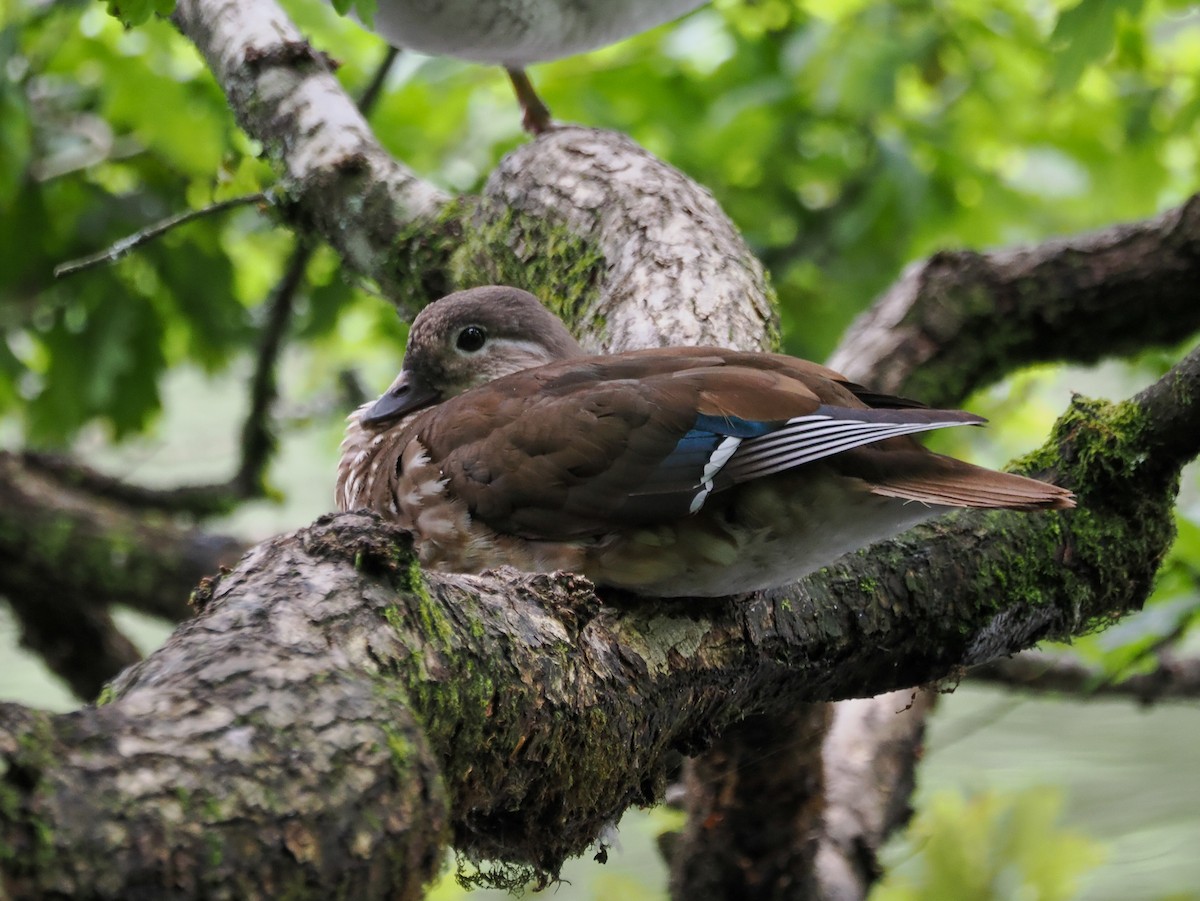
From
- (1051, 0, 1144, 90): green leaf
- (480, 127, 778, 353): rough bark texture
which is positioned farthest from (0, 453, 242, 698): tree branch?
(1051, 0, 1144, 90): green leaf

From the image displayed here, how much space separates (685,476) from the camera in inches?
71.6

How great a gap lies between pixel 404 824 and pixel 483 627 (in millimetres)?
365

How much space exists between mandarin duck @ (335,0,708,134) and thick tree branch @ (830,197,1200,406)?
932 millimetres

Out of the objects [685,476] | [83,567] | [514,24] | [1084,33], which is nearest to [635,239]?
[514,24]

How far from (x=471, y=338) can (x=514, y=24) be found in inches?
34.0

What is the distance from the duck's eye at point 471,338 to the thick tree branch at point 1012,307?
3.61ft

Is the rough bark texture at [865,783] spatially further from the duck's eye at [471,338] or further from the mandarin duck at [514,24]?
the mandarin duck at [514,24]

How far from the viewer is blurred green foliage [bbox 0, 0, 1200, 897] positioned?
4082 millimetres

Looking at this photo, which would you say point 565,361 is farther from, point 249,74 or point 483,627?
point 249,74

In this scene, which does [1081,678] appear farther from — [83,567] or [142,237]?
[83,567]

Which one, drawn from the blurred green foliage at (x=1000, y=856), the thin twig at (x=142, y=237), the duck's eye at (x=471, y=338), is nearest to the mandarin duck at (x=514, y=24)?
the thin twig at (x=142, y=237)

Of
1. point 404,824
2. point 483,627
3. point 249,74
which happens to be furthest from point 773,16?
point 404,824

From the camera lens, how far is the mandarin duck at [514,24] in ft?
9.64

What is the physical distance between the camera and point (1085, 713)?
6.27m
